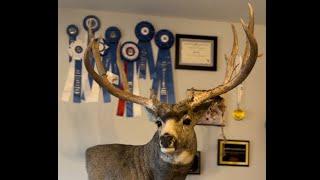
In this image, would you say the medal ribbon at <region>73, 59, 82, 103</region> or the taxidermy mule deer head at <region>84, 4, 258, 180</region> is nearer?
the taxidermy mule deer head at <region>84, 4, 258, 180</region>

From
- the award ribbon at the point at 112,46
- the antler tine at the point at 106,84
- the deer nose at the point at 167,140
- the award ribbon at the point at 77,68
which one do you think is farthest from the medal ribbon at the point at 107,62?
the deer nose at the point at 167,140

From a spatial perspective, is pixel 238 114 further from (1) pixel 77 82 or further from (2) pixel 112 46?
(1) pixel 77 82

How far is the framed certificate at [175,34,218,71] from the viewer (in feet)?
9.10

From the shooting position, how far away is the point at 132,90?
8.84 feet

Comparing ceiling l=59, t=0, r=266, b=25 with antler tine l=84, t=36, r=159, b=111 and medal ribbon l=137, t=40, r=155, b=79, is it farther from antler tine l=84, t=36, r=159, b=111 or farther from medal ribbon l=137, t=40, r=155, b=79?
antler tine l=84, t=36, r=159, b=111

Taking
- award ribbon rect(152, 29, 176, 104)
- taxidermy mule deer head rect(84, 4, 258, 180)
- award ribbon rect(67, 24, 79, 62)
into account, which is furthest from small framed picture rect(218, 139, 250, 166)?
award ribbon rect(67, 24, 79, 62)

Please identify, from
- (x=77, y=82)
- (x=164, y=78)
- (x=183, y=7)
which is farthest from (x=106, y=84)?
(x=183, y=7)

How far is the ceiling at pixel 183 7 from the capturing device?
2.60 m

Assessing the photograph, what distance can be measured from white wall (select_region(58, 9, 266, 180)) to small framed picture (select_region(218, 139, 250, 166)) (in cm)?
3
